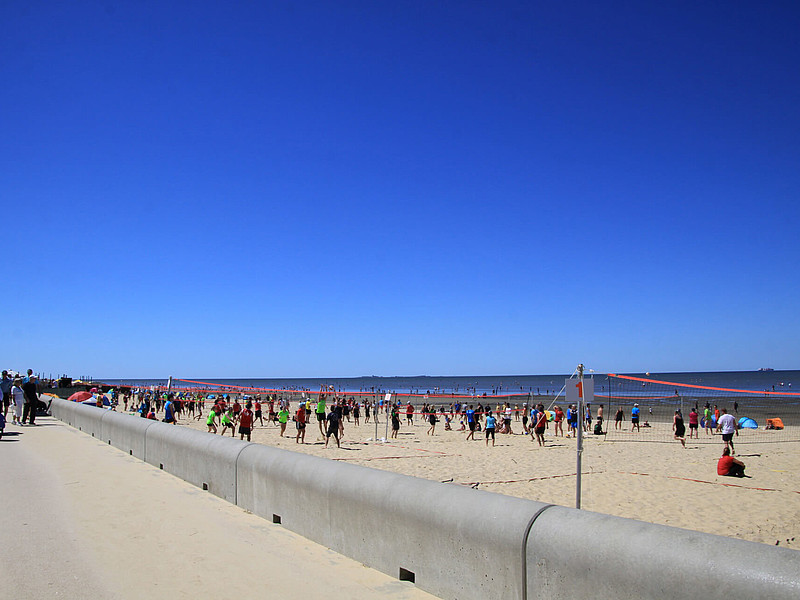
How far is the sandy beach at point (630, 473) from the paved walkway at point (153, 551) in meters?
6.26

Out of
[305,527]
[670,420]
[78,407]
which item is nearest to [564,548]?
[305,527]

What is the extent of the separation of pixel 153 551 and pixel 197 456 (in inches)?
129

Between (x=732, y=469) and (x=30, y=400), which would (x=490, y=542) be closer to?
(x=732, y=469)

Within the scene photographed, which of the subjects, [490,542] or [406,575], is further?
[406,575]

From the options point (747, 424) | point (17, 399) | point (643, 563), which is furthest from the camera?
point (747, 424)

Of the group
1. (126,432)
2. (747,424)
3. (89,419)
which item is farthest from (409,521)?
(747,424)

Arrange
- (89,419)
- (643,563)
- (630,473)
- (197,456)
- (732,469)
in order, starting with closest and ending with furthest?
(643,563) → (197,456) → (732,469) → (630,473) → (89,419)

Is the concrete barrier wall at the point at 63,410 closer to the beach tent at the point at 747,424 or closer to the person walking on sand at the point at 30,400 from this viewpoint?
the person walking on sand at the point at 30,400

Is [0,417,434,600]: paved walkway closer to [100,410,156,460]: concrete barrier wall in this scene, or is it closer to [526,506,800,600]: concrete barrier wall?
[526,506,800,600]: concrete barrier wall

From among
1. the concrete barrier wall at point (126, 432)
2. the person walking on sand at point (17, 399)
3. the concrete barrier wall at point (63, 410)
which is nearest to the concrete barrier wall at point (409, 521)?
the concrete barrier wall at point (126, 432)

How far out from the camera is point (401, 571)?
4652 mm

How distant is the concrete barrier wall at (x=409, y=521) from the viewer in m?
3.86

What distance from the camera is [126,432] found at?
12.6 meters

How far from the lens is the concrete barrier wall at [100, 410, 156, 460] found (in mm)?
11469
